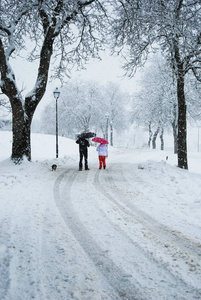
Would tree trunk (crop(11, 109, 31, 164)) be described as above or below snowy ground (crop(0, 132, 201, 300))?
above

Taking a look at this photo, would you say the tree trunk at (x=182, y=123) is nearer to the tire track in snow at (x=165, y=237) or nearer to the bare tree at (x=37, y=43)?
the bare tree at (x=37, y=43)

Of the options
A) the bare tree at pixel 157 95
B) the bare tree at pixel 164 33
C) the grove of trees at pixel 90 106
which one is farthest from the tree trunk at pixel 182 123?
the grove of trees at pixel 90 106

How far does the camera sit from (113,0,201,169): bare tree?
629cm

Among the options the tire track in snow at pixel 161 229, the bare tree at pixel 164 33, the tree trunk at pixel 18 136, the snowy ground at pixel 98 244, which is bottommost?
the tire track in snow at pixel 161 229

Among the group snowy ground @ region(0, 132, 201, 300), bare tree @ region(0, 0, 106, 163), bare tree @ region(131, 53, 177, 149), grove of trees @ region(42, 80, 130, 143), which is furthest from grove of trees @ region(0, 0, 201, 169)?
grove of trees @ region(42, 80, 130, 143)

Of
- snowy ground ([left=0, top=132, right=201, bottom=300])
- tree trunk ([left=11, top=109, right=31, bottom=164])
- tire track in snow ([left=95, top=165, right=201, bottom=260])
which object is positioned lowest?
tire track in snow ([left=95, top=165, right=201, bottom=260])

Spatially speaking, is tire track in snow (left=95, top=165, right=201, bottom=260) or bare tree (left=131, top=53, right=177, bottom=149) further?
bare tree (left=131, top=53, right=177, bottom=149)

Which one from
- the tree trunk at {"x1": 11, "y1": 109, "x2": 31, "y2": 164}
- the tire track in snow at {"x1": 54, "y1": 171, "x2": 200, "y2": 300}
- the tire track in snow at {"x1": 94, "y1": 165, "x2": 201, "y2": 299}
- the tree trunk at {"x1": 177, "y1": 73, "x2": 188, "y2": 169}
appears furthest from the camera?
the tree trunk at {"x1": 177, "y1": 73, "x2": 188, "y2": 169}

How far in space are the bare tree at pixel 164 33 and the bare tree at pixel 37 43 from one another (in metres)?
1.32

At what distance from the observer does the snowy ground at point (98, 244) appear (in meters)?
1.76

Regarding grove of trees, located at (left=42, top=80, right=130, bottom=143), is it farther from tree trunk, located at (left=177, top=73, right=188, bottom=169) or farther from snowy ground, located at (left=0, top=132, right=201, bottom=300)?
snowy ground, located at (left=0, top=132, right=201, bottom=300)

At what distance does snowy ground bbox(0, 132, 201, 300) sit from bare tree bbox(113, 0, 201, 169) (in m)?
5.35

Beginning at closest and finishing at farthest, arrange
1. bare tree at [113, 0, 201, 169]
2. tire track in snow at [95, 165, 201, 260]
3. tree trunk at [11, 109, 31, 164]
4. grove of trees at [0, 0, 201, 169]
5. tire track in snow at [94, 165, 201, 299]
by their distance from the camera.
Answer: tire track in snow at [94, 165, 201, 299] → tire track in snow at [95, 165, 201, 260] → bare tree at [113, 0, 201, 169] → grove of trees at [0, 0, 201, 169] → tree trunk at [11, 109, 31, 164]

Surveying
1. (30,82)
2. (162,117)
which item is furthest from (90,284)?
(162,117)
